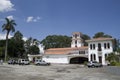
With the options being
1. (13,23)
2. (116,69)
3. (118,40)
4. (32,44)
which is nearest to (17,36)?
(32,44)

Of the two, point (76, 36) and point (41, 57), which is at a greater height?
point (76, 36)

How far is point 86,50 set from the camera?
64938 mm

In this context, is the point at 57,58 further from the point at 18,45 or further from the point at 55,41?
the point at 18,45

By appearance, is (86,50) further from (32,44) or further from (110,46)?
(32,44)

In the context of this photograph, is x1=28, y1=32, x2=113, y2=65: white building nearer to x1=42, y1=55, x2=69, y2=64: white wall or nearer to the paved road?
x1=42, y1=55, x2=69, y2=64: white wall

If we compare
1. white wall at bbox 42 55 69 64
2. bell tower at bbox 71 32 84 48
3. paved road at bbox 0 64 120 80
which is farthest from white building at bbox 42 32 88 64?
paved road at bbox 0 64 120 80

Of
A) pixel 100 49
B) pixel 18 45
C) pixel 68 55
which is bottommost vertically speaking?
pixel 68 55

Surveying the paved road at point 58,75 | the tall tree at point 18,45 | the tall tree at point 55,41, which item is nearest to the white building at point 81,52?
the tall tree at point 18,45

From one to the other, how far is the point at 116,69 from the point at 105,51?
30.7 metres

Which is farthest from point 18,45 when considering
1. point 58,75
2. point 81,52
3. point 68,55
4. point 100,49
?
point 58,75

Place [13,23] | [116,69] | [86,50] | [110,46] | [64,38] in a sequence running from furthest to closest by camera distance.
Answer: [64,38] → [13,23] → [86,50] → [110,46] → [116,69]

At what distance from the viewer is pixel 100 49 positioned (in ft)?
202

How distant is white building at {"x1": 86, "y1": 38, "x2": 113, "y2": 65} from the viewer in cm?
5997

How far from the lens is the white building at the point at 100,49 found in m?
60.0
